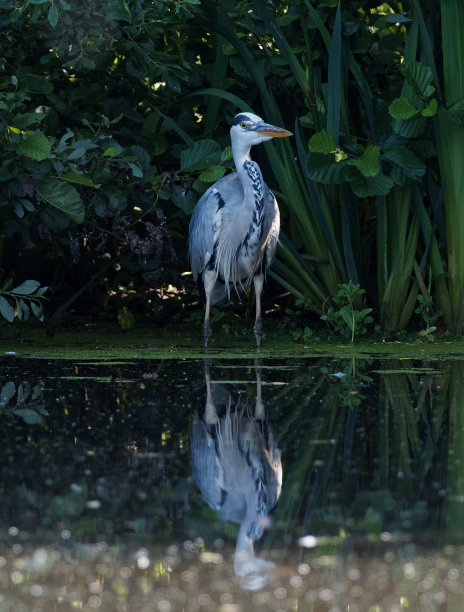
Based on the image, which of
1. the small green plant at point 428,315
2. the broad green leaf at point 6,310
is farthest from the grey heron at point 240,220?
the broad green leaf at point 6,310

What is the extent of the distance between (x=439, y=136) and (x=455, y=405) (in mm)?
2383

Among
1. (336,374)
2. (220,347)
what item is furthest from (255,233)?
(336,374)

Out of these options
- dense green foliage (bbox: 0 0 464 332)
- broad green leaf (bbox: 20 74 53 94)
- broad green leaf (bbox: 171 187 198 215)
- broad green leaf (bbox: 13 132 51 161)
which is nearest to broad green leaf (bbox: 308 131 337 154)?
dense green foliage (bbox: 0 0 464 332)

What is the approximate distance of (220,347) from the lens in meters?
5.48

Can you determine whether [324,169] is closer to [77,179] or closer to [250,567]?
[77,179]

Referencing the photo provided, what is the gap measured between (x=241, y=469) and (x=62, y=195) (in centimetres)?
291

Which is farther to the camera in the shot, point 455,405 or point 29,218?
point 29,218

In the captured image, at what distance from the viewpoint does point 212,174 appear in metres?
5.80

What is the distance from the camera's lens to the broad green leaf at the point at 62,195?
16.6 feet

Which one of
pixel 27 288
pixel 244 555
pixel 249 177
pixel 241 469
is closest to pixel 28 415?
pixel 241 469

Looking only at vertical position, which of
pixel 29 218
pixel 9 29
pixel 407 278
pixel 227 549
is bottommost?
pixel 407 278

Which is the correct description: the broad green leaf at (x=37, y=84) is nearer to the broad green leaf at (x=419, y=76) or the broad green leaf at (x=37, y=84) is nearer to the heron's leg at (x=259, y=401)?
the broad green leaf at (x=419, y=76)

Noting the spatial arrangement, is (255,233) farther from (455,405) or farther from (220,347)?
(455,405)

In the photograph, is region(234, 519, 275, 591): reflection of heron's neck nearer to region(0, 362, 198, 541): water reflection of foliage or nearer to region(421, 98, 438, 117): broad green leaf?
region(0, 362, 198, 541): water reflection of foliage
